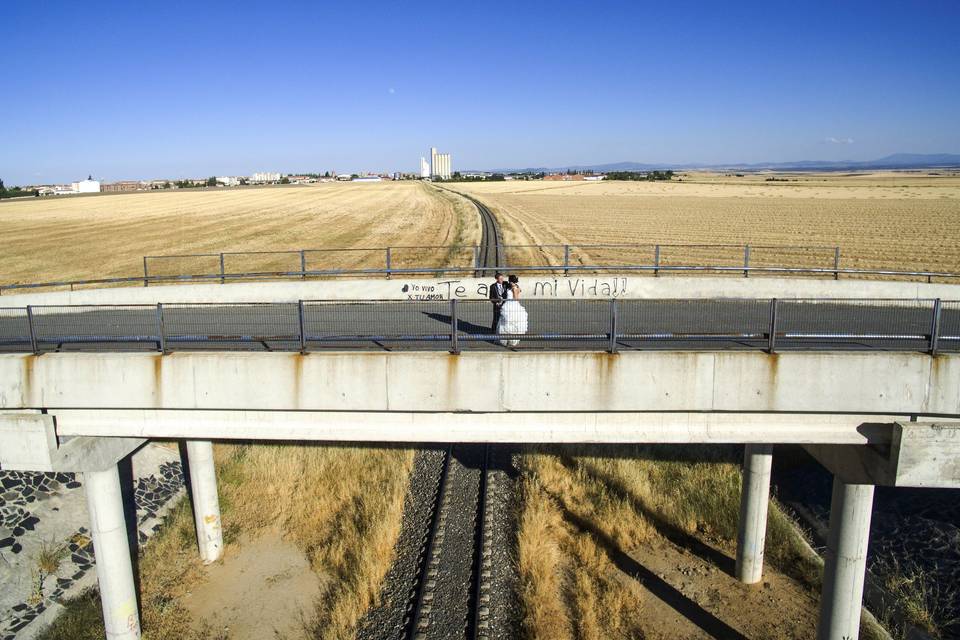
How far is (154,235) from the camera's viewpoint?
1944 inches

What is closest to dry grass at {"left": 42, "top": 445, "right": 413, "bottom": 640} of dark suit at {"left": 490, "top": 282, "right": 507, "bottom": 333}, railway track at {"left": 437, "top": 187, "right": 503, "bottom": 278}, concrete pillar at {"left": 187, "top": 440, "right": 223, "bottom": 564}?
concrete pillar at {"left": 187, "top": 440, "right": 223, "bottom": 564}

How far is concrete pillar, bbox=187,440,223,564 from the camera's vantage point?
1203 centimetres

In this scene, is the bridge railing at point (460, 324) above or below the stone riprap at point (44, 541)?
above

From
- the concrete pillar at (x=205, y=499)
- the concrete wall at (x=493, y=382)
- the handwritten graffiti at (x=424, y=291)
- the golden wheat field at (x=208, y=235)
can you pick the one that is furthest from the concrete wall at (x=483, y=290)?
the golden wheat field at (x=208, y=235)

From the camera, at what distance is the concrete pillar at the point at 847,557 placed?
356 inches

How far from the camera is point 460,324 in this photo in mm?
14633

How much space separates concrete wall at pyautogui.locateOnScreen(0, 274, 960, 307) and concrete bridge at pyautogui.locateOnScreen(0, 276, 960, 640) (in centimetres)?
752

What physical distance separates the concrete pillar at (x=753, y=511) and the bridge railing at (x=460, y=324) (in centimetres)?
173

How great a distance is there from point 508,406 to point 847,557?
4705mm

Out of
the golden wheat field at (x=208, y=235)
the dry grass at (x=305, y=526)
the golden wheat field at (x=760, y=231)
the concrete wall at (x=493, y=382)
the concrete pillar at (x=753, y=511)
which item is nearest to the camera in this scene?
the concrete wall at (x=493, y=382)

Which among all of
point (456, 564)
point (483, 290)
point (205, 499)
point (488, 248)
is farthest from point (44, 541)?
point (488, 248)

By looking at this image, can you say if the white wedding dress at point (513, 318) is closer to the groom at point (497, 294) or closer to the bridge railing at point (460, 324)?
the bridge railing at point (460, 324)

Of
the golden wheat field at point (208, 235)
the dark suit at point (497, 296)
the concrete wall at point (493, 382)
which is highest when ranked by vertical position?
the dark suit at point (497, 296)

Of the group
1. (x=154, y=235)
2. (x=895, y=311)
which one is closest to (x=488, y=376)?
(x=895, y=311)
